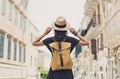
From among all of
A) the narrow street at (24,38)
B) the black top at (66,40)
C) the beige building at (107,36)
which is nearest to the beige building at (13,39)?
the narrow street at (24,38)

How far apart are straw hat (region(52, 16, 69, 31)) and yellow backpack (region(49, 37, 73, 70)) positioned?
0.43 ft

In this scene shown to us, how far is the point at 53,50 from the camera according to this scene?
9.70ft

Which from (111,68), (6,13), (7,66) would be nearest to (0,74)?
(7,66)

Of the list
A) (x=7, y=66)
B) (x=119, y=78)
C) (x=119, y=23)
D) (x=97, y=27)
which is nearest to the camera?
(x=119, y=23)

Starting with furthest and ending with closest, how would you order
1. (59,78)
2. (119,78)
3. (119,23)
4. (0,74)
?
(0,74) < (119,78) < (119,23) < (59,78)

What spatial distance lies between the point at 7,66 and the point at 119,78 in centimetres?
745

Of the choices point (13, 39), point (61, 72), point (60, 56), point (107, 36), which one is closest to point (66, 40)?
point (60, 56)

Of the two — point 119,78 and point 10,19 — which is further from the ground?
point 10,19

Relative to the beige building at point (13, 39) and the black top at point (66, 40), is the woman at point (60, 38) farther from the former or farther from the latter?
the beige building at point (13, 39)

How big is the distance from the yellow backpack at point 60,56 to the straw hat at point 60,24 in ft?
0.43

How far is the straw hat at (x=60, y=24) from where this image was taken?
299cm

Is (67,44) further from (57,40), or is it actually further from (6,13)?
(6,13)

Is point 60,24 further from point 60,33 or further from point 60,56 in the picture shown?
point 60,56

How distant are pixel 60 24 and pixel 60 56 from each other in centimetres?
29
